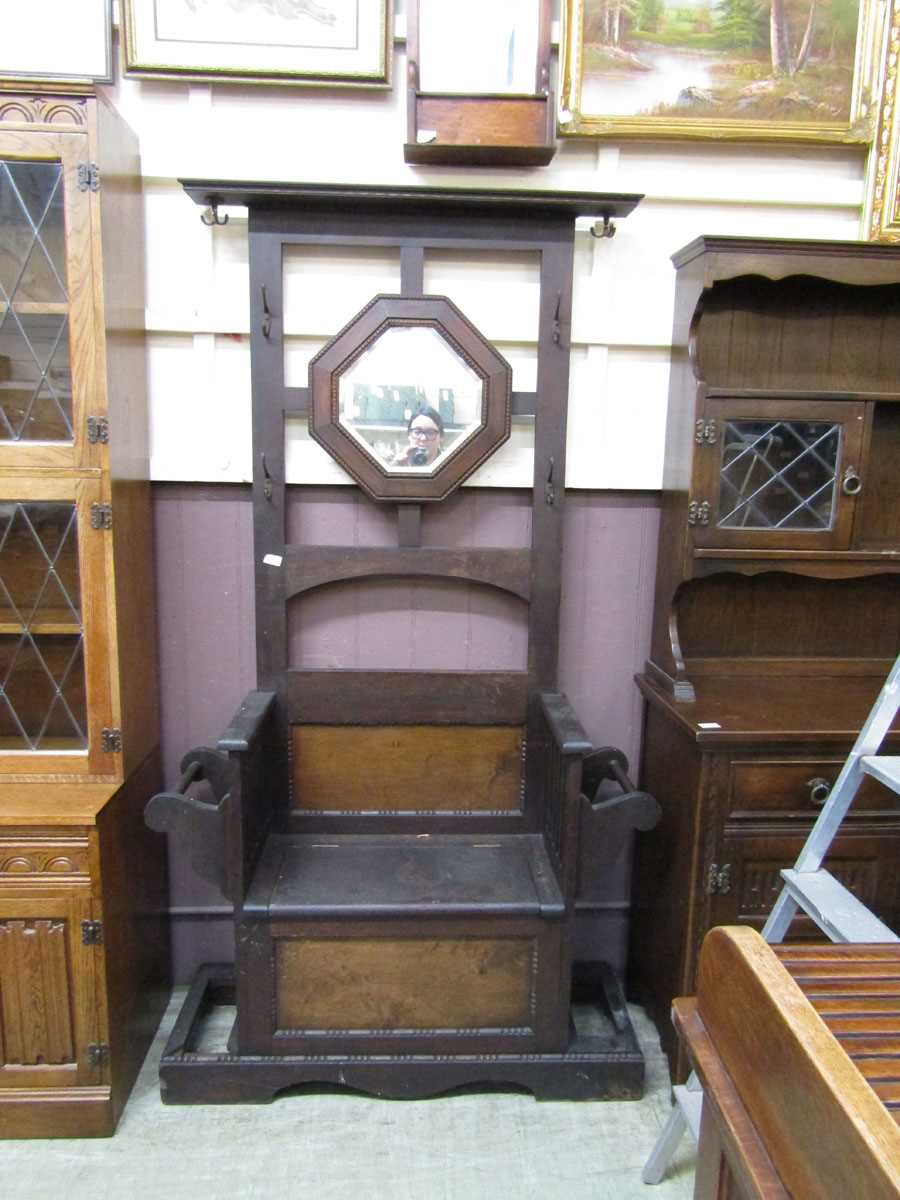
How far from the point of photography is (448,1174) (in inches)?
67.8

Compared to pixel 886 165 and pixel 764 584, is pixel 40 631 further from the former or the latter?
pixel 886 165

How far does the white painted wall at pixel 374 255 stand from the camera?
6.72 ft

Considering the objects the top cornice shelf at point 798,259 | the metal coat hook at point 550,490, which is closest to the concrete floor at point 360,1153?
the metal coat hook at point 550,490

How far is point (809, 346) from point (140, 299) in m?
1.78

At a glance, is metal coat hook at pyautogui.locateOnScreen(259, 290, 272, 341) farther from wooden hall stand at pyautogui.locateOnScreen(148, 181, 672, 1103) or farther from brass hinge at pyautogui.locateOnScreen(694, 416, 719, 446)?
brass hinge at pyautogui.locateOnScreen(694, 416, 719, 446)

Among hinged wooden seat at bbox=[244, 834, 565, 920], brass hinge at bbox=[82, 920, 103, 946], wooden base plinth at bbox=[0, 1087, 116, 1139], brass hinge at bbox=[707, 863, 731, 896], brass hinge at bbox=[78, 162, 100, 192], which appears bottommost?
wooden base plinth at bbox=[0, 1087, 116, 1139]

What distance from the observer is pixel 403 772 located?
2.20 meters

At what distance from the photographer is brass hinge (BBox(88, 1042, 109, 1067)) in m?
1.80

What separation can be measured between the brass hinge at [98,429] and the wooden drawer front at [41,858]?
0.90 metres

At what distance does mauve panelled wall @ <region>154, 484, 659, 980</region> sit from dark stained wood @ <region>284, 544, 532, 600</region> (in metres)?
0.11

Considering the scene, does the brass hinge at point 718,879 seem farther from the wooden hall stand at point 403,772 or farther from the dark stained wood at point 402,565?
the dark stained wood at point 402,565

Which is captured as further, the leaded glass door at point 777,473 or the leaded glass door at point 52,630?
the leaded glass door at point 777,473

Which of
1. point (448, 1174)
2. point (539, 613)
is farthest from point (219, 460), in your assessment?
point (448, 1174)

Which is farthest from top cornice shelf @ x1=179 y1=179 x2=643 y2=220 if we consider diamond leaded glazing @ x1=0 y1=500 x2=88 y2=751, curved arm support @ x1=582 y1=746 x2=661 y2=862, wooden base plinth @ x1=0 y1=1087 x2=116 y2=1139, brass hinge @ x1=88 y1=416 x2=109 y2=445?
wooden base plinth @ x1=0 y1=1087 x2=116 y2=1139
